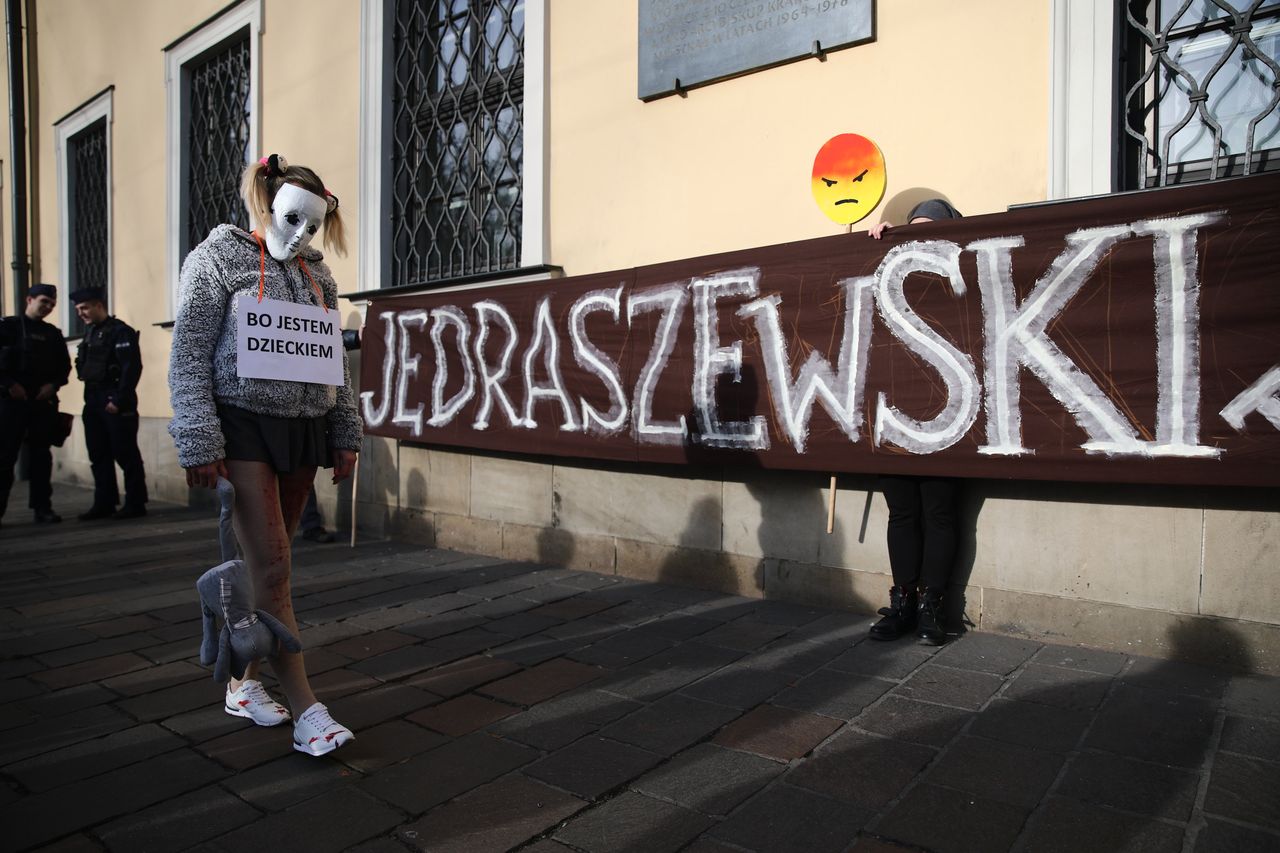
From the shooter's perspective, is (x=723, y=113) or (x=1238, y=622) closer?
(x=1238, y=622)

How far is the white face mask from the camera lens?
258cm

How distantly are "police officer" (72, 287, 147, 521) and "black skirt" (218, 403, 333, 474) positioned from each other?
578 cm

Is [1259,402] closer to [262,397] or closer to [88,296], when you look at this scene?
[262,397]

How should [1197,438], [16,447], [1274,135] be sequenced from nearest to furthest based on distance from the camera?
[1197,438] < [1274,135] < [16,447]

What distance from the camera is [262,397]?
8.27ft

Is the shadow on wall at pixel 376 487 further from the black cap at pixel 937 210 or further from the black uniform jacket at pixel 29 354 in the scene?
the black cap at pixel 937 210

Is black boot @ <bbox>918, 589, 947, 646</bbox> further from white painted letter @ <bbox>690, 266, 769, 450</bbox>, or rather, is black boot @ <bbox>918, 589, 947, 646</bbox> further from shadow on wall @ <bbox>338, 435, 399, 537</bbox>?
shadow on wall @ <bbox>338, 435, 399, 537</bbox>

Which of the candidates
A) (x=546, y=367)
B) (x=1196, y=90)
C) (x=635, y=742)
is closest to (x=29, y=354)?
(x=546, y=367)

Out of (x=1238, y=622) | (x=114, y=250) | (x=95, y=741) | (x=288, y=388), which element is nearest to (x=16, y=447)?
(x=114, y=250)

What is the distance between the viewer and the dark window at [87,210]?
11.1 metres

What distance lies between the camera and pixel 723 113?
4.55 m

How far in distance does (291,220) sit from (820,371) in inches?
90.3

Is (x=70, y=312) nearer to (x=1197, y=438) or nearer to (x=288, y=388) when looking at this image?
(x=288, y=388)

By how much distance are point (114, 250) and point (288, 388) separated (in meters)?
9.83
